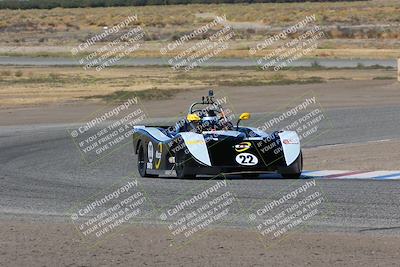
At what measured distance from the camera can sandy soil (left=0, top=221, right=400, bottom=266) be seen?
10664 mm

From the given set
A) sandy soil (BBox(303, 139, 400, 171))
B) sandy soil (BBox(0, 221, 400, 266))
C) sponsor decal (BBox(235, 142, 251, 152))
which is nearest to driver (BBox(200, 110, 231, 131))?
sponsor decal (BBox(235, 142, 251, 152))

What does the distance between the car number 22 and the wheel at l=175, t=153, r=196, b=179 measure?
0.82 metres

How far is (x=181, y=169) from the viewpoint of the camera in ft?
59.0

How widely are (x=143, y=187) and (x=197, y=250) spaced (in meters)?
5.72

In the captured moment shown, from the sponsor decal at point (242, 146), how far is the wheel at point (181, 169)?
870mm

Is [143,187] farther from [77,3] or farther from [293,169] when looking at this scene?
[77,3]

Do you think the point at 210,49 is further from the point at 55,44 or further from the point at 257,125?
the point at 257,125

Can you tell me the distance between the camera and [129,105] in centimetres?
3669

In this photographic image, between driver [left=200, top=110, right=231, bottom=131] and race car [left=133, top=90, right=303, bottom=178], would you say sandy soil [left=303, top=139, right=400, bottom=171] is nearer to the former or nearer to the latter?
race car [left=133, top=90, right=303, bottom=178]

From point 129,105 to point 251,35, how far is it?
47.6m

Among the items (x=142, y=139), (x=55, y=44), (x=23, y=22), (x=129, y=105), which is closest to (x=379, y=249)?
(x=142, y=139)

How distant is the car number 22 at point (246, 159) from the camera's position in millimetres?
17750

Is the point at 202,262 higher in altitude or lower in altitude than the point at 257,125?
higher

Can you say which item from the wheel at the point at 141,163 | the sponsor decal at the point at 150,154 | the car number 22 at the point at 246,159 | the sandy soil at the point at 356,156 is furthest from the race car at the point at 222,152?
the sandy soil at the point at 356,156
